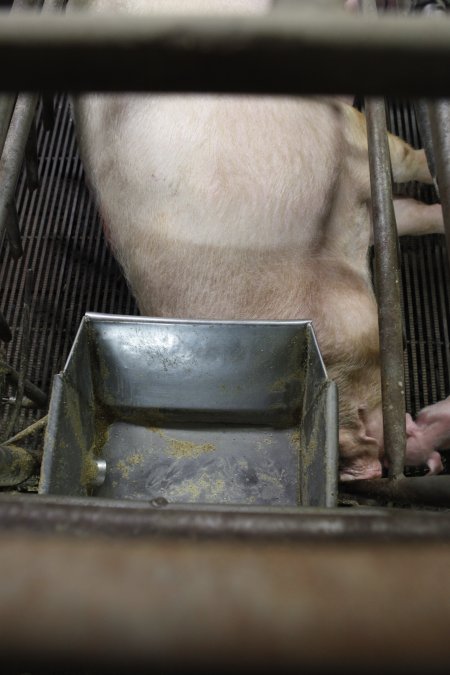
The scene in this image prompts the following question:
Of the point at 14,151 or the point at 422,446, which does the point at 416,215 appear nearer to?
the point at 422,446

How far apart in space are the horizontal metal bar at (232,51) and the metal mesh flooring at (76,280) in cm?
189

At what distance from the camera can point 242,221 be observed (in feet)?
5.11

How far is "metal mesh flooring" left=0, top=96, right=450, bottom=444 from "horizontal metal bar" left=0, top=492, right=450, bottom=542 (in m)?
1.78

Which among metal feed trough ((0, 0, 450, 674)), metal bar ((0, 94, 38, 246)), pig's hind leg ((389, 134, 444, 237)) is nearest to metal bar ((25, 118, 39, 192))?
metal bar ((0, 94, 38, 246))

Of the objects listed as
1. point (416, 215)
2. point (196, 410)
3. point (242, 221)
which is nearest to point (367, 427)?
point (196, 410)

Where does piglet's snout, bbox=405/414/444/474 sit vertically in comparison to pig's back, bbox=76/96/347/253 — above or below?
below

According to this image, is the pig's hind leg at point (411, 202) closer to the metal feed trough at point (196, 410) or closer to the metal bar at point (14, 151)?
the metal feed trough at point (196, 410)

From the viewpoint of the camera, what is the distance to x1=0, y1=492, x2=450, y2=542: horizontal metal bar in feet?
1.06

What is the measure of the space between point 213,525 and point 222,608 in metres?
0.06

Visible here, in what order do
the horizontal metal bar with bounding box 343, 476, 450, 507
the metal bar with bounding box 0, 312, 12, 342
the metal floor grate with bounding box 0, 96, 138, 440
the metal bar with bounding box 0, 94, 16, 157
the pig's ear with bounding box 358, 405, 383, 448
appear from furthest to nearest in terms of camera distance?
the metal floor grate with bounding box 0, 96, 138, 440 → the pig's ear with bounding box 358, 405, 383, 448 → the metal bar with bounding box 0, 312, 12, 342 → the metal bar with bounding box 0, 94, 16, 157 → the horizontal metal bar with bounding box 343, 476, 450, 507

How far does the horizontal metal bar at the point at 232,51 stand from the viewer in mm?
254

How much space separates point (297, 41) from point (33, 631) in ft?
0.95

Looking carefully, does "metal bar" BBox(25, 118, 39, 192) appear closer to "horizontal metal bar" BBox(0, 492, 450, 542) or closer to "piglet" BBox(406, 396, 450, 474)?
"piglet" BBox(406, 396, 450, 474)

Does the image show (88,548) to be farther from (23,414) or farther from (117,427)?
(23,414)
